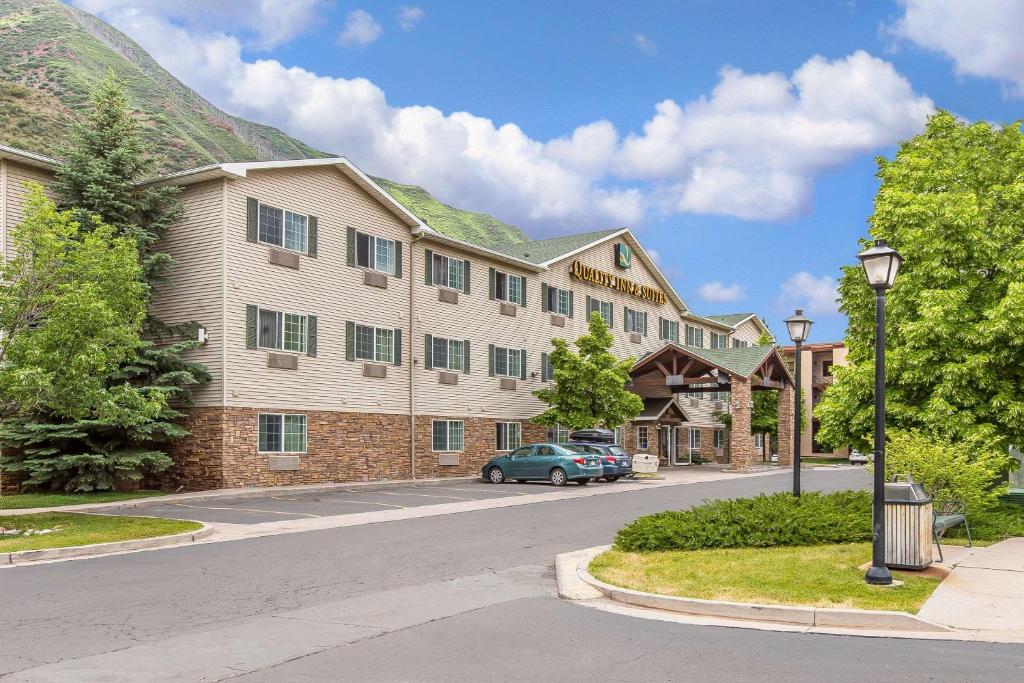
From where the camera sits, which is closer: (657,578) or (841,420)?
(657,578)

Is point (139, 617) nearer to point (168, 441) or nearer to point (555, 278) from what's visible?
point (168, 441)

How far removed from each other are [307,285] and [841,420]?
1717 cm

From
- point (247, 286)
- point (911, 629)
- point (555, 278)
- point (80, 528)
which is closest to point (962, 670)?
point (911, 629)

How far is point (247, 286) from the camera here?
28.7 meters

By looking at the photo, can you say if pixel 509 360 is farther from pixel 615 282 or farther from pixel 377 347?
pixel 615 282

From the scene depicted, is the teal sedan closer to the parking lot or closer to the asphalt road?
the parking lot

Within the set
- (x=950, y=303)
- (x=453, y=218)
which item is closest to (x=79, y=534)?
(x=950, y=303)

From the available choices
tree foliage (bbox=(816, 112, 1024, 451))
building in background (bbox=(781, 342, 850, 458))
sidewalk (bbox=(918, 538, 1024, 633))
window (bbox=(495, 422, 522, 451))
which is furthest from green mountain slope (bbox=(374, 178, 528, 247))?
sidewalk (bbox=(918, 538, 1024, 633))

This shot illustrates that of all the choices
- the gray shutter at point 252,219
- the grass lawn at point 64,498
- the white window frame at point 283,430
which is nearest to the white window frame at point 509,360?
the white window frame at point 283,430

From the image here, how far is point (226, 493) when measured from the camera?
25984 millimetres

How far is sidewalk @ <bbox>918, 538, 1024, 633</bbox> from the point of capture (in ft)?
30.8

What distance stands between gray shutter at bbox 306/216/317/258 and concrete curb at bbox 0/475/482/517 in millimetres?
7324

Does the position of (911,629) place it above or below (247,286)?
below

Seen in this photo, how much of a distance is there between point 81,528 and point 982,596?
14.4 m
